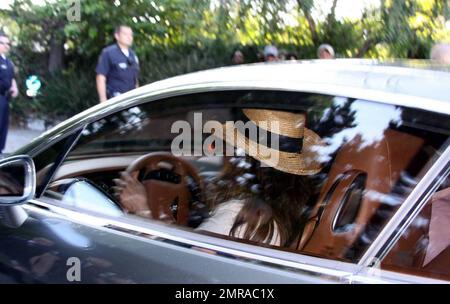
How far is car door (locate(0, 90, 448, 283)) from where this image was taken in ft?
5.41

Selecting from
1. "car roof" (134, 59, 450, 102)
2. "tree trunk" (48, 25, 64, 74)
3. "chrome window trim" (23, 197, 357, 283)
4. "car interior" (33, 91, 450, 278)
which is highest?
"tree trunk" (48, 25, 64, 74)

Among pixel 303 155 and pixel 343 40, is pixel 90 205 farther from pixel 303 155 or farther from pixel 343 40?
pixel 343 40

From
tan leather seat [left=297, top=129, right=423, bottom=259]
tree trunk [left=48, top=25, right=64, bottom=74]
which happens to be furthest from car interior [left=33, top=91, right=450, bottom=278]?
tree trunk [left=48, top=25, right=64, bottom=74]

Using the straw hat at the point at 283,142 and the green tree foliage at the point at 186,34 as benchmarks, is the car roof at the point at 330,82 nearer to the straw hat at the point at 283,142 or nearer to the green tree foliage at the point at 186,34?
the straw hat at the point at 283,142

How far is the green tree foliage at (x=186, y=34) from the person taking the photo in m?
5.63

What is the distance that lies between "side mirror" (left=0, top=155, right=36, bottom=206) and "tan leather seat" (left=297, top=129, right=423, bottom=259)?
1.08 meters

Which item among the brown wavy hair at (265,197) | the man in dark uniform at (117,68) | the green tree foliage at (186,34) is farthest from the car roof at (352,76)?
the man in dark uniform at (117,68)

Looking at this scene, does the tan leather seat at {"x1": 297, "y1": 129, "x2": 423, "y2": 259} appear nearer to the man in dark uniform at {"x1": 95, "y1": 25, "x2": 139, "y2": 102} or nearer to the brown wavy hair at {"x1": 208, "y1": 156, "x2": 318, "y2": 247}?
the brown wavy hair at {"x1": 208, "y1": 156, "x2": 318, "y2": 247}

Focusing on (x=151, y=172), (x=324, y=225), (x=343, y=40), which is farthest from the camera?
(x=343, y=40)

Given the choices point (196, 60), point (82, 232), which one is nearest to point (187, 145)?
point (82, 232)

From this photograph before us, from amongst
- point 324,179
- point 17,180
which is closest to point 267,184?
point 324,179

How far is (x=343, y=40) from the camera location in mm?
→ 7133

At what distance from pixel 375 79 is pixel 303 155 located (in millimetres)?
547
